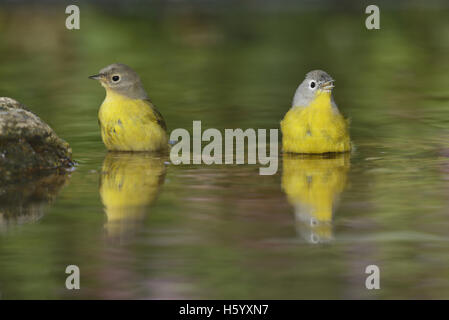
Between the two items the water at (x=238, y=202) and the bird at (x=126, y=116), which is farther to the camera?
the bird at (x=126, y=116)

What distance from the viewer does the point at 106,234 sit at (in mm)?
6961

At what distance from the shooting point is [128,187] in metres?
8.59

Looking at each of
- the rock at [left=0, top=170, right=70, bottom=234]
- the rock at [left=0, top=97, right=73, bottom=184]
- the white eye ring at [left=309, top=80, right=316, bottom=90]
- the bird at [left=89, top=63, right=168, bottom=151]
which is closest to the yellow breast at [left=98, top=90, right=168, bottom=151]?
the bird at [left=89, top=63, right=168, bottom=151]

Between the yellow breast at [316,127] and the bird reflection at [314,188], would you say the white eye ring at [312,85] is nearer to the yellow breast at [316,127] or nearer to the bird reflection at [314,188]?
the yellow breast at [316,127]

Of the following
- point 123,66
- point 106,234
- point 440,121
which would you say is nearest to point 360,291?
point 106,234

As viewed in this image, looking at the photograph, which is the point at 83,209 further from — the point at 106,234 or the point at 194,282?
the point at 194,282

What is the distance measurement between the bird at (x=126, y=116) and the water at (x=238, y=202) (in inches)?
5.9

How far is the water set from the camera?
599 cm

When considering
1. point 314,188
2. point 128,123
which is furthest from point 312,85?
point 128,123

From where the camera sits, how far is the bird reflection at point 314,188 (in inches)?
281

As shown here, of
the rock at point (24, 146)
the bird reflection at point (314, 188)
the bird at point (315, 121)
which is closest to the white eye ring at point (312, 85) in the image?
the bird at point (315, 121)

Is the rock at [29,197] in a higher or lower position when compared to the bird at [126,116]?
lower

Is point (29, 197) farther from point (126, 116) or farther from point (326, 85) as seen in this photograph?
point (326, 85)

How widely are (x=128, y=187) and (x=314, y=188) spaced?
1.43m
